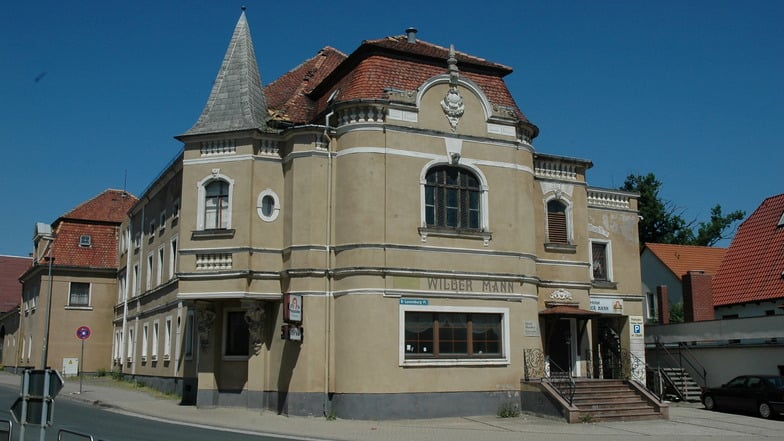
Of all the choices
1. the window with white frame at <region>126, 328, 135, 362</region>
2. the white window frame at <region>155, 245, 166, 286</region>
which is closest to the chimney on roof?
the white window frame at <region>155, 245, 166, 286</region>

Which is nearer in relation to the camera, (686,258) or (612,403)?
(612,403)

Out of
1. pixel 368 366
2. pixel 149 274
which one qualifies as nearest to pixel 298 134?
pixel 368 366

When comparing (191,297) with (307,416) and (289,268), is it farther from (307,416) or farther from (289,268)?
(307,416)

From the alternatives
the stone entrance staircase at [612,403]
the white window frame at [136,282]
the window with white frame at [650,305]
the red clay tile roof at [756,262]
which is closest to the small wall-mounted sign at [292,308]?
the stone entrance staircase at [612,403]

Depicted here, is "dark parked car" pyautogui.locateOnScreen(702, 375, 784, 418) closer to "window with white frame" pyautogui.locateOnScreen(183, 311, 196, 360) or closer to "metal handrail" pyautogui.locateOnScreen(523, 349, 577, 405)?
"metal handrail" pyautogui.locateOnScreen(523, 349, 577, 405)

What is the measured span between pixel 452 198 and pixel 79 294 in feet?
98.5

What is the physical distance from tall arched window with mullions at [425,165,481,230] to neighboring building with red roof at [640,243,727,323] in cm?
→ 2568

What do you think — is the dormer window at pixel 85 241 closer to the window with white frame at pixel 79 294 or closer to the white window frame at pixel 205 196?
the window with white frame at pixel 79 294

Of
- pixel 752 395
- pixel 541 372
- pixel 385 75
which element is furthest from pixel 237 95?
pixel 752 395

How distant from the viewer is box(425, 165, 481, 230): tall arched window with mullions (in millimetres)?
25531

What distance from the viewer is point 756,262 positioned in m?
37.6

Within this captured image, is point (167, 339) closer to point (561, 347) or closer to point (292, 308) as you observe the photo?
point (292, 308)

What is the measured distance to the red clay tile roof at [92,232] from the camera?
47.7 metres

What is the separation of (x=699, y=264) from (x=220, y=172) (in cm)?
3425
